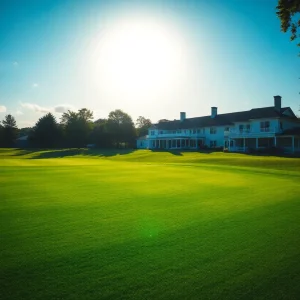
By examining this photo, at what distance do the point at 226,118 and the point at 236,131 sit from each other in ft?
31.5

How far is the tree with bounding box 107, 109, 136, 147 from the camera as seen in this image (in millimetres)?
93656

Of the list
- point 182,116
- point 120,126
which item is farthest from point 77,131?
point 182,116

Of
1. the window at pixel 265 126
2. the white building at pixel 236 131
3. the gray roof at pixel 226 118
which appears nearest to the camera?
the white building at pixel 236 131

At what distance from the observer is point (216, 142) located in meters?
73.8

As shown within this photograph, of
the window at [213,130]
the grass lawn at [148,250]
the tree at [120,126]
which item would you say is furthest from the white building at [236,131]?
the grass lawn at [148,250]

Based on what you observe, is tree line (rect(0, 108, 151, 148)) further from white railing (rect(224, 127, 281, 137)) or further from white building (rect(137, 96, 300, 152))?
white railing (rect(224, 127, 281, 137))

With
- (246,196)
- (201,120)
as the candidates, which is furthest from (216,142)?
(246,196)

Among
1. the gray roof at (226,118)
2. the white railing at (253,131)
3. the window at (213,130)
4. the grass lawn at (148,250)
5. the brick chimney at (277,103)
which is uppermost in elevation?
the brick chimney at (277,103)

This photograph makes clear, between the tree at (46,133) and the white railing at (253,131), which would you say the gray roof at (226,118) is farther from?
the tree at (46,133)

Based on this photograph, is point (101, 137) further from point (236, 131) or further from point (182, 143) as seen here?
point (236, 131)

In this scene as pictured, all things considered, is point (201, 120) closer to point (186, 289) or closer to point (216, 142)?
point (216, 142)

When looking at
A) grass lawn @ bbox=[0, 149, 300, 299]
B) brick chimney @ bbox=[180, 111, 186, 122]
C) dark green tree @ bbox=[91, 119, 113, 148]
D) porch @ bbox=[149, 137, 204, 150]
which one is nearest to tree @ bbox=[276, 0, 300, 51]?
grass lawn @ bbox=[0, 149, 300, 299]

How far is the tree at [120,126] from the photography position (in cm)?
9366

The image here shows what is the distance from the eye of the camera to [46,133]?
9244 centimetres
